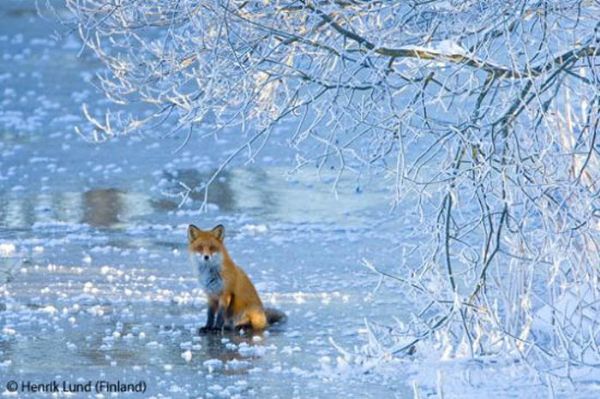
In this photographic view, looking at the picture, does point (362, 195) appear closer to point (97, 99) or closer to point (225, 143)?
point (225, 143)

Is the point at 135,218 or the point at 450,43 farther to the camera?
the point at 135,218

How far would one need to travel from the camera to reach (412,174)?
8.21 metres

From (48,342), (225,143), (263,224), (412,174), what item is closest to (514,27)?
(412,174)

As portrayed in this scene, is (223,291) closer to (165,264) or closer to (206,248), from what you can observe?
(206,248)

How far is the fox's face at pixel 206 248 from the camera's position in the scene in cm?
998

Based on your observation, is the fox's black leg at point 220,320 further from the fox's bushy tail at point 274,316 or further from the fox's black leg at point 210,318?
the fox's bushy tail at point 274,316

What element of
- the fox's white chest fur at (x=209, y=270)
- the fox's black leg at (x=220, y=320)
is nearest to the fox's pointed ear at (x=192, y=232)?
the fox's white chest fur at (x=209, y=270)

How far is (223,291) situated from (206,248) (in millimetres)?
338

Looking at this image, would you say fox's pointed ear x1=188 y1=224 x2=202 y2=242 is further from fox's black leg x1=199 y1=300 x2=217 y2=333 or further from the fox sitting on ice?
fox's black leg x1=199 y1=300 x2=217 y2=333

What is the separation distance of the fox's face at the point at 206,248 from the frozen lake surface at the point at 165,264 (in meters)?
0.39

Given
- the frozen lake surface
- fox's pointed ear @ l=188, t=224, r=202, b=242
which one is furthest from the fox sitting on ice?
the frozen lake surface

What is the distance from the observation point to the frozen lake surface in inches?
338

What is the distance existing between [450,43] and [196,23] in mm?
1560

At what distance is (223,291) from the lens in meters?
9.86
